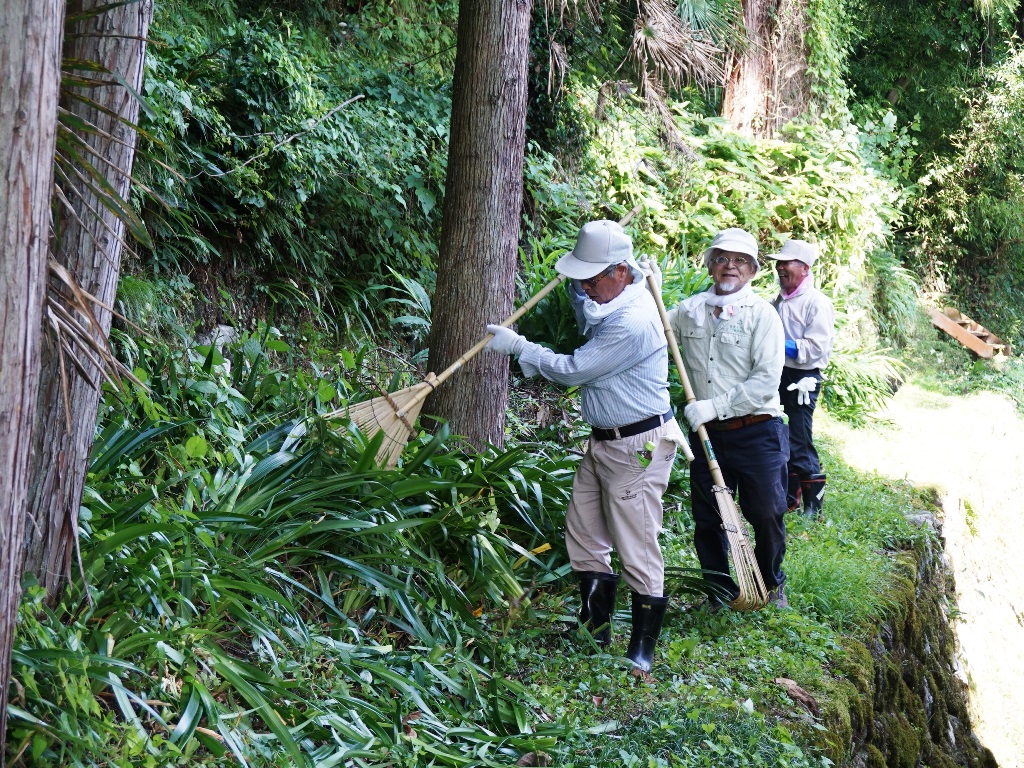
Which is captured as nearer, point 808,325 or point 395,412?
point 395,412

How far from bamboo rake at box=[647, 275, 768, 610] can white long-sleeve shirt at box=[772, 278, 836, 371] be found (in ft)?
7.05

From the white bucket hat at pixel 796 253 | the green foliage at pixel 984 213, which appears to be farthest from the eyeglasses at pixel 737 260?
the green foliage at pixel 984 213

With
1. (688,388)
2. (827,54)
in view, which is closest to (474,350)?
(688,388)

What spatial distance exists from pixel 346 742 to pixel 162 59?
374 cm

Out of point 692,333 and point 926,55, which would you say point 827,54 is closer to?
point 926,55

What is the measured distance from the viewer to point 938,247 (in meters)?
17.8

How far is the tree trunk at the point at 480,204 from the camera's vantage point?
531 cm

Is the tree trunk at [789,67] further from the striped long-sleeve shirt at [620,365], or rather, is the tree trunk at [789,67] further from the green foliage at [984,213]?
the striped long-sleeve shirt at [620,365]

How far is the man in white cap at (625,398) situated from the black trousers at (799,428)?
109 inches

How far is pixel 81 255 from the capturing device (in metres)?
3.06

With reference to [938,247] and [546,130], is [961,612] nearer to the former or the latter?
[546,130]

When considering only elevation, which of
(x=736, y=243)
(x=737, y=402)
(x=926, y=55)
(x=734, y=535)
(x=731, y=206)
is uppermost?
(x=926, y=55)

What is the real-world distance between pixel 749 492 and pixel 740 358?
25.8 inches

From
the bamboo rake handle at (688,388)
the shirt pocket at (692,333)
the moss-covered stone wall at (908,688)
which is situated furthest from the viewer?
the shirt pocket at (692,333)
